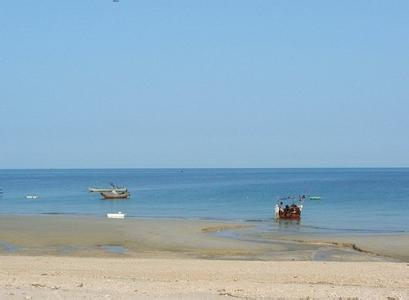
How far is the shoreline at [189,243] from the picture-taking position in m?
26.5

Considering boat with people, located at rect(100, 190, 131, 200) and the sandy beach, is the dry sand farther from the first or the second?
boat with people, located at rect(100, 190, 131, 200)

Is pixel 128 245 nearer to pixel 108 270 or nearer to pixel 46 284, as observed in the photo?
pixel 108 270

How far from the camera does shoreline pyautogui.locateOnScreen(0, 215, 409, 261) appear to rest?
26.5 m

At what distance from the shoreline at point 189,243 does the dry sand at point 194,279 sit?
3.93m

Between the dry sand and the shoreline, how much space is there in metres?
3.93

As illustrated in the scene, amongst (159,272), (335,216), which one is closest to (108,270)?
(159,272)

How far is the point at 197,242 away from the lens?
31.4 meters

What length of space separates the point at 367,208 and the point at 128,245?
113ft

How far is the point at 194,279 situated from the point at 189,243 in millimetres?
13222

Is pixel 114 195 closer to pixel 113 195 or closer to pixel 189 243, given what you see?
pixel 113 195

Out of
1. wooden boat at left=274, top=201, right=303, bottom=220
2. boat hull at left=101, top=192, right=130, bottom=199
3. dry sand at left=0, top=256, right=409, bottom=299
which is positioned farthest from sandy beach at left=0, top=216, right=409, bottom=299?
boat hull at left=101, top=192, right=130, bottom=199

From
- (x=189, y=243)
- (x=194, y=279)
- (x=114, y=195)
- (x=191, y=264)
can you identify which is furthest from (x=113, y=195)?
(x=194, y=279)

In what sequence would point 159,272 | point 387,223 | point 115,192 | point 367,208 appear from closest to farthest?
1. point 159,272
2. point 387,223
3. point 367,208
4. point 115,192

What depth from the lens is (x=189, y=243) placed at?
31.0m
